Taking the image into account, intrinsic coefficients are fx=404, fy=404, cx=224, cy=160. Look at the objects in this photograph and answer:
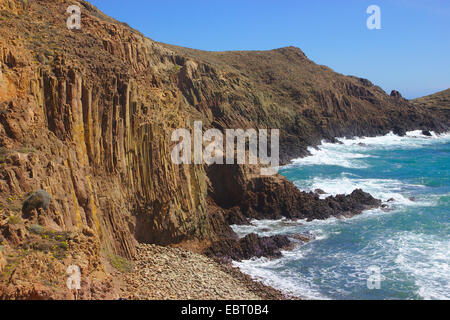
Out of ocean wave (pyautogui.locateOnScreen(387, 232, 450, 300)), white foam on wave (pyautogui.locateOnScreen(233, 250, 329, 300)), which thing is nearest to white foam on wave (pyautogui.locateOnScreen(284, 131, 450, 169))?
ocean wave (pyautogui.locateOnScreen(387, 232, 450, 300))

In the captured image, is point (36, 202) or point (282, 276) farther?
point (282, 276)

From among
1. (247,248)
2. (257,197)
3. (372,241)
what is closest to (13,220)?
(247,248)

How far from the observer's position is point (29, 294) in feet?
30.7

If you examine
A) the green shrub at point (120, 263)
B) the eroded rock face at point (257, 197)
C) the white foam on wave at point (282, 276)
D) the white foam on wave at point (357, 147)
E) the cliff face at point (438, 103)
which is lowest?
the white foam on wave at point (282, 276)

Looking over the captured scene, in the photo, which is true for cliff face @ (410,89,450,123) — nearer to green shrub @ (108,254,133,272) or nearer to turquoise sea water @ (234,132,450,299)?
turquoise sea water @ (234,132,450,299)

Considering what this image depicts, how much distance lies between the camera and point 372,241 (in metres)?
23.7

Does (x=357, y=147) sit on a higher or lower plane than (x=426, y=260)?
higher

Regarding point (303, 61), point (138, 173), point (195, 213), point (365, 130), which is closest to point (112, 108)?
point (138, 173)

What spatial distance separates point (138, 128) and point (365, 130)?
5550 centimetres

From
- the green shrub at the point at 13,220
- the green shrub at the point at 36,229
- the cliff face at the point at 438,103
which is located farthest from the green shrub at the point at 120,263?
the cliff face at the point at 438,103

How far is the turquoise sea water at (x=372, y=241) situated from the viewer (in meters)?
18.3

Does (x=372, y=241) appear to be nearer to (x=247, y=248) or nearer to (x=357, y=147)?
(x=247, y=248)

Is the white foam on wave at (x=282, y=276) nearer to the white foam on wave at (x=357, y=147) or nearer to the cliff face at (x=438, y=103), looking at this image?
the white foam on wave at (x=357, y=147)
